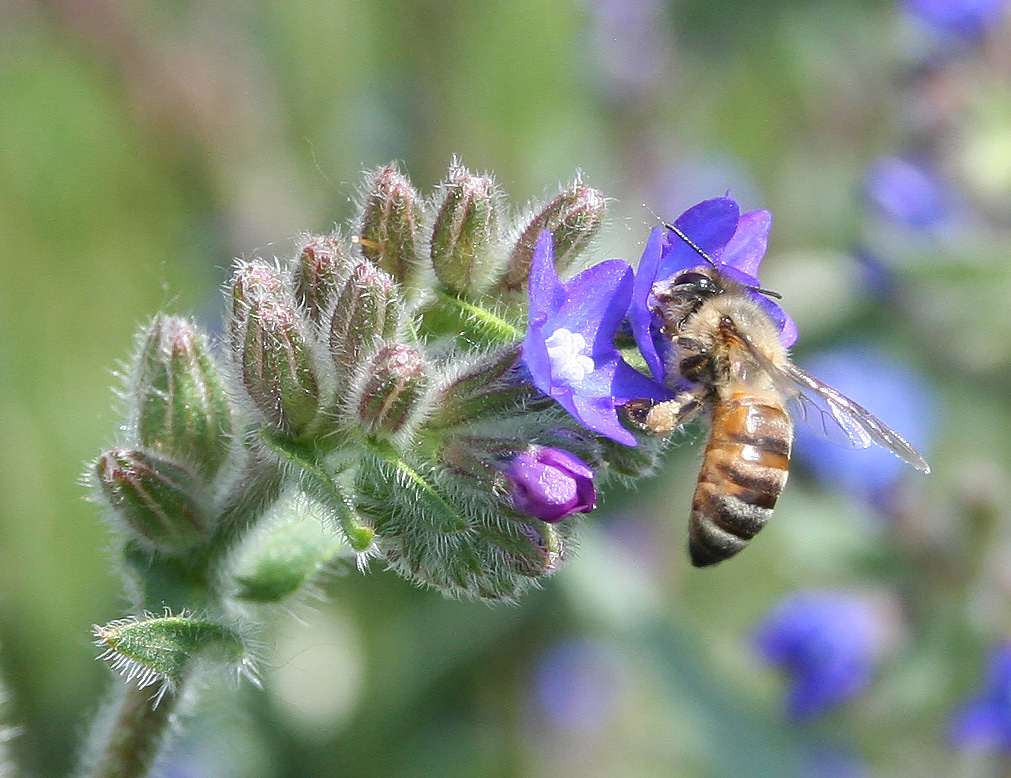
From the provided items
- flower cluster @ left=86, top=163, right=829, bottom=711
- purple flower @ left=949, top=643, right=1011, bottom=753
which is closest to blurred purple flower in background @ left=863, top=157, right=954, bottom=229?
purple flower @ left=949, top=643, right=1011, bottom=753

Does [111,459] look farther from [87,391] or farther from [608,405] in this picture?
[87,391]

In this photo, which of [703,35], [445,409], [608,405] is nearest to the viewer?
[608,405]

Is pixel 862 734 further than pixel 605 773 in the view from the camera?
No

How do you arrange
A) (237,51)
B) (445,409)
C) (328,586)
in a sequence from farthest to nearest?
(237,51)
(328,586)
(445,409)

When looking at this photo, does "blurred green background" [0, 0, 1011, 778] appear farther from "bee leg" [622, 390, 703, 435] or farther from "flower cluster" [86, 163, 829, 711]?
"bee leg" [622, 390, 703, 435]

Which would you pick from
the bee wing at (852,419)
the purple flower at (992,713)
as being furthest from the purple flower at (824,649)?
the bee wing at (852,419)

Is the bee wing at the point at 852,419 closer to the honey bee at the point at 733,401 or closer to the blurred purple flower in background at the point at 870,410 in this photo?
the honey bee at the point at 733,401

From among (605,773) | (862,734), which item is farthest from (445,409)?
(605,773)
